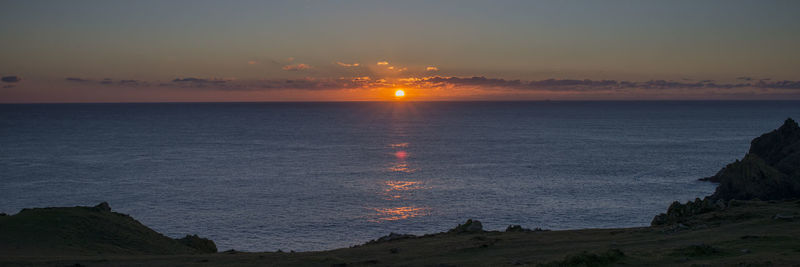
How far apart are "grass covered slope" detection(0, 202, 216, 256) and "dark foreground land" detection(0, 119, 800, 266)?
0.05 m

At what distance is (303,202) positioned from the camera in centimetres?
7100

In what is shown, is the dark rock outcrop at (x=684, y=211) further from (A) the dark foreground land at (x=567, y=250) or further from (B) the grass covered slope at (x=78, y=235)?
(B) the grass covered slope at (x=78, y=235)

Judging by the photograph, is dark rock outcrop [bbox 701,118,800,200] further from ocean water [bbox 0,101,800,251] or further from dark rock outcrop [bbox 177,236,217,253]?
→ dark rock outcrop [bbox 177,236,217,253]

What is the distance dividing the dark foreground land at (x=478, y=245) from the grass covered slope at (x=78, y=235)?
5cm

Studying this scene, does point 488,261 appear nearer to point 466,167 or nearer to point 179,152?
point 466,167

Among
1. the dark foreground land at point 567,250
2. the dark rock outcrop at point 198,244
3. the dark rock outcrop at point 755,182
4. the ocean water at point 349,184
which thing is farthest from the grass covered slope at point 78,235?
the dark rock outcrop at point 755,182

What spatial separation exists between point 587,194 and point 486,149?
6517 centimetres

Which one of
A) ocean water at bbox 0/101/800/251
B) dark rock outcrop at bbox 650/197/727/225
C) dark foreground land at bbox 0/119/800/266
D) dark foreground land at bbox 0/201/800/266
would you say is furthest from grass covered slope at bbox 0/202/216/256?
dark rock outcrop at bbox 650/197/727/225

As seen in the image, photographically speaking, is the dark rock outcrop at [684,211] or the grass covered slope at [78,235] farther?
the dark rock outcrop at [684,211]

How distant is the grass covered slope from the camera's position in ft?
93.2

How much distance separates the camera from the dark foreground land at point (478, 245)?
2169 cm

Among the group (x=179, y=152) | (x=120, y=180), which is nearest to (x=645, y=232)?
(x=120, y=180)

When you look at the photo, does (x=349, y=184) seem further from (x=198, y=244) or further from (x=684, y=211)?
(x=684, y=211)

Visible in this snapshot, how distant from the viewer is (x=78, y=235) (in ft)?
101
